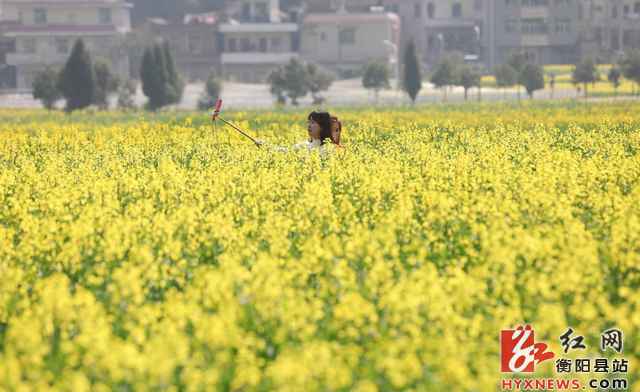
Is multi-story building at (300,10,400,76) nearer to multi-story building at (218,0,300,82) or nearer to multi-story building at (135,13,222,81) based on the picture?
multi-story building at (218,0,300,82)

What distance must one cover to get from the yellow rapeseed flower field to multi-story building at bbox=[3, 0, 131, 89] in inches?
3357

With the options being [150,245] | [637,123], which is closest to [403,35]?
[637,123]

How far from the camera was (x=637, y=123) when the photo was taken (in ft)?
91.7

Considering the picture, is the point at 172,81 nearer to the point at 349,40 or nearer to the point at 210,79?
the point at 210,79

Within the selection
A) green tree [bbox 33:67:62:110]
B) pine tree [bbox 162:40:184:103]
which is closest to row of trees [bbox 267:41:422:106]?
pine tree [bbox 162:40:184:103]

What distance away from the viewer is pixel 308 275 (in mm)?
9633

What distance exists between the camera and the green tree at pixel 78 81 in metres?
57.6

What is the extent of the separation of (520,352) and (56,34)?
96.0m

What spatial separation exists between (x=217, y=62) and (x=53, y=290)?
98.6m

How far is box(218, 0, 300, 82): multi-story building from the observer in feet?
343

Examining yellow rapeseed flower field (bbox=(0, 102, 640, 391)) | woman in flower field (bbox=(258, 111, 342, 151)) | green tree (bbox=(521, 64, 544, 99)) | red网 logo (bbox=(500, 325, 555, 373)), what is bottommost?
red网 logo (bbox=(500, 325, 555, 373))

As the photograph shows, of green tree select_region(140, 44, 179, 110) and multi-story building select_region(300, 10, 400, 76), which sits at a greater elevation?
multi-story building select_region(300, 10, 400, 76)

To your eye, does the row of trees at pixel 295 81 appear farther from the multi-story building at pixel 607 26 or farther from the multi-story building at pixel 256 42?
the multi-story building at pixel 607 26

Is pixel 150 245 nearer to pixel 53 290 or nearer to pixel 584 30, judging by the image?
pixel 53 290
